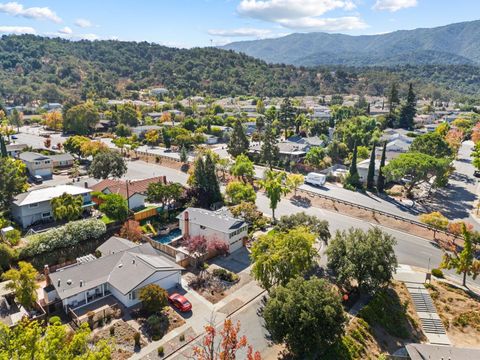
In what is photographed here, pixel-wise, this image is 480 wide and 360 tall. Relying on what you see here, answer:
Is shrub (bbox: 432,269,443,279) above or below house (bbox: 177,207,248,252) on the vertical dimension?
below

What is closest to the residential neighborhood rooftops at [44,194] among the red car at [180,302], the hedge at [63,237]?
the hedge at [63,237]

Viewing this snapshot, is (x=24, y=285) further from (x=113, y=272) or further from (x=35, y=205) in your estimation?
(x=35, y=205)

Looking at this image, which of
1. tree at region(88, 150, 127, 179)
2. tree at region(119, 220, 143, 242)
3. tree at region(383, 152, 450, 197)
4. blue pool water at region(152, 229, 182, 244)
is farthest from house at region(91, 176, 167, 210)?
tree at region(383, 152, 450, 197)

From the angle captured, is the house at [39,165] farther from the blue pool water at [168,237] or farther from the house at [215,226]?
the house at [215,226]

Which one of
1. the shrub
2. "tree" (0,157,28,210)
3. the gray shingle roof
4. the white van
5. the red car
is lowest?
the shrub

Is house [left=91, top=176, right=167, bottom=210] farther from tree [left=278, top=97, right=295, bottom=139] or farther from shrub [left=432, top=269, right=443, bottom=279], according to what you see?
tree [left=278, top=97, right=295, bottom=139]

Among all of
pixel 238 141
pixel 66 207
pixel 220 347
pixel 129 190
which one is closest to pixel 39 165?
pixel 129 190

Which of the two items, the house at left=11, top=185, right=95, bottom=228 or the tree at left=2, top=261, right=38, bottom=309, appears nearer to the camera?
the tree at left=2, top=261, right=38, bottom=309
